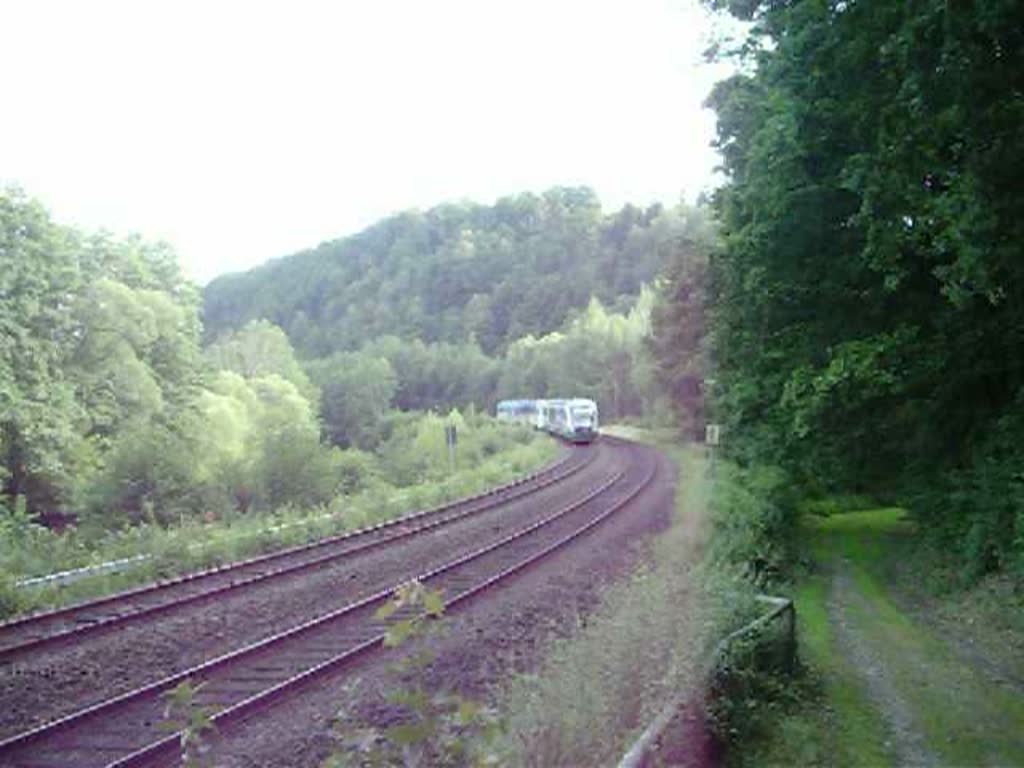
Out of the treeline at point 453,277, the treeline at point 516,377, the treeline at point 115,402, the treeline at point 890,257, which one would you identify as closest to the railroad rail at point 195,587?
the treeline at point 115,402

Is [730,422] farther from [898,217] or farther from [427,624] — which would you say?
[427,624]

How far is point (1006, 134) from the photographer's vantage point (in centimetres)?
1191

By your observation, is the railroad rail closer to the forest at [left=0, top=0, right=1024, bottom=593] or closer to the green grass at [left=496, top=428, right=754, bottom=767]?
the green grass at [left=496, top=428, right=754, bottom=767]

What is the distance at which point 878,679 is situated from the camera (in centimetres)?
1159

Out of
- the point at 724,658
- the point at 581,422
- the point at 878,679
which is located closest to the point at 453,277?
the point at 581,422

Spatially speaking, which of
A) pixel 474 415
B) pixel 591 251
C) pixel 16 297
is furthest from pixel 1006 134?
pixel 591 251

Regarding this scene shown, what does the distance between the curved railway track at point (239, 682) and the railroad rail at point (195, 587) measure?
2.35m

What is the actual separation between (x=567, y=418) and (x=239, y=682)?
182ft

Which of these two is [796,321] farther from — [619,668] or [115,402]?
[115,402]

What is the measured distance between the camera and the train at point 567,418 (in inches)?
2532

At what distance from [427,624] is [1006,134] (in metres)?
9.81

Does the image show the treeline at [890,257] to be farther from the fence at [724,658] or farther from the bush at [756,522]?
the fence at [724,658]

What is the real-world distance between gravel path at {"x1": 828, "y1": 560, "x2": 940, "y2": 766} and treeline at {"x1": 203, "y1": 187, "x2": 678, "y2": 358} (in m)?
158

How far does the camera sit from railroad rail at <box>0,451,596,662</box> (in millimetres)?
13872
